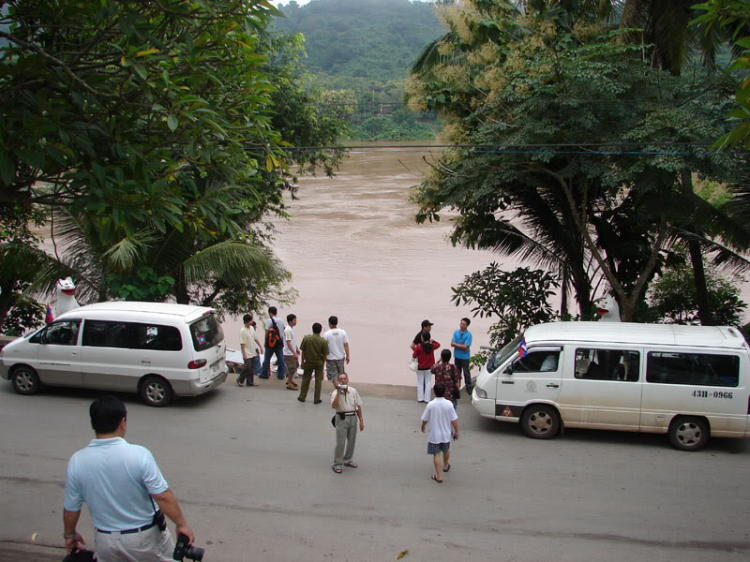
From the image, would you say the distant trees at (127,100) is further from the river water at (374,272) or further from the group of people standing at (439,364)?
the river water at (374,272)

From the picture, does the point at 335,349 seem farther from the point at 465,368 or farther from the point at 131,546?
the point at 131,546

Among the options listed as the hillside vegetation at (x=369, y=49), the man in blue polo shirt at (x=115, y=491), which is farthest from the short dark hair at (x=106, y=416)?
the hillside vegetation at (x=369, y=49)

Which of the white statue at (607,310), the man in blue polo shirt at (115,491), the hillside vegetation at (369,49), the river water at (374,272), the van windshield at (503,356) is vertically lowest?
the river water at (374,272)

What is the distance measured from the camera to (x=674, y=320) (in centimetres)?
1434

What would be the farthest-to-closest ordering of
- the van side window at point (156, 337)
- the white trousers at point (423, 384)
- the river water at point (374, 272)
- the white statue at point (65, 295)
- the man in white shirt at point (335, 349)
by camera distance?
the river water at point (374, 272)
the white statue at point (65, 295)
the man in white shirt at point (335, 349)
the white trousers at point (423, 384)
the van side window at point (156, 337)

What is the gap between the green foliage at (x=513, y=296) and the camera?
1284 centimetres

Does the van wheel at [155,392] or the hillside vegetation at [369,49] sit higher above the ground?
the hillside vegetation at [369,49]

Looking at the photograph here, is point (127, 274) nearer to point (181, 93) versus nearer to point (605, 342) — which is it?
point (181, 93)

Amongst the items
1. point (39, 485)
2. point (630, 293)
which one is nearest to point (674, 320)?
point (630, 293)

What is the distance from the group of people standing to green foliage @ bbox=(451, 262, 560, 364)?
1.14m

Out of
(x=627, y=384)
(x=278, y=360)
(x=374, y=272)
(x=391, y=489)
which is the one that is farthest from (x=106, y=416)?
(x=374, y=272)

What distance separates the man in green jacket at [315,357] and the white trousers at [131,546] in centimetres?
662

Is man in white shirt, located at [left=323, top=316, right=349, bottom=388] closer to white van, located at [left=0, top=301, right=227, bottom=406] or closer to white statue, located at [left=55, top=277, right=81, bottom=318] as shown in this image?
white van, located at [left=0, top=301, right=227, bottom=406]

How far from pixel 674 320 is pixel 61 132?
12288 millimetres
